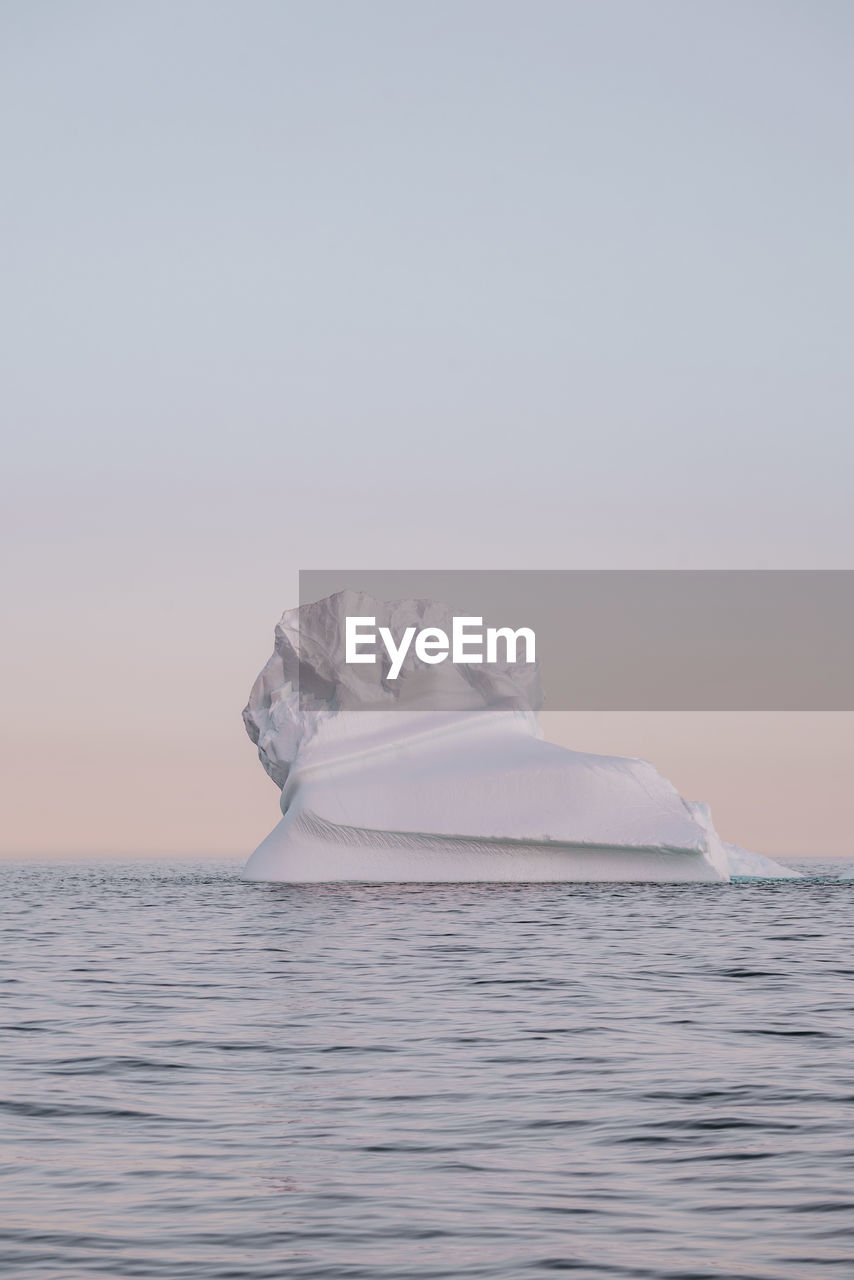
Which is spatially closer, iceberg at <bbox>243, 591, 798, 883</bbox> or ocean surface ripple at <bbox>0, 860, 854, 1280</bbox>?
ocean surface ripple at <bbox>0, 860, 854, 1280</bbox>

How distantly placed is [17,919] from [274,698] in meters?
10.3

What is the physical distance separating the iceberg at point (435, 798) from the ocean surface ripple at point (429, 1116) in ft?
42.5

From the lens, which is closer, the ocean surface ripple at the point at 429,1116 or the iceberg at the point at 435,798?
the ocean surface ripple at the point at 429,1116

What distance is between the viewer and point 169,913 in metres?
24.7

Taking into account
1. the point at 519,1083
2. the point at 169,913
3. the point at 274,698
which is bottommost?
the point at 169,913

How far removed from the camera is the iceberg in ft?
92.8

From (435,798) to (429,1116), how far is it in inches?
846

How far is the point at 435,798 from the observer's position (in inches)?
1121

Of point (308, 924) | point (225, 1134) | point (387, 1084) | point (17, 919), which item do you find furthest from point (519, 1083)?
point (17, 919)

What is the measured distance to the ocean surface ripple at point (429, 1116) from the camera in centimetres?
500

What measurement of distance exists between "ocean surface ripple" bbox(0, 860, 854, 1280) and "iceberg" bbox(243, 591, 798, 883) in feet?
42.5

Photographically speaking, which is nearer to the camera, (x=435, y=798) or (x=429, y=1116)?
(x=429, y=1116)

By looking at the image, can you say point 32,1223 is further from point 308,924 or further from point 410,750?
point 410,750

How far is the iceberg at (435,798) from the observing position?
28.3 metres
